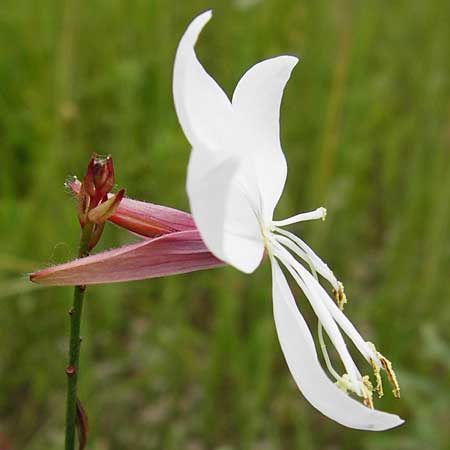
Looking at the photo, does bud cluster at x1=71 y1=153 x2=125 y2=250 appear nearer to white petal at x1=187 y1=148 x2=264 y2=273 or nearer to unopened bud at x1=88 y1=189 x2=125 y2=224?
unopened bud at x1=88 y1=189 x2=125 y2=224

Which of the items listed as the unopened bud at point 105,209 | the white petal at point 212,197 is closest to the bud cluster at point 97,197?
the unopened bud at point 105,209

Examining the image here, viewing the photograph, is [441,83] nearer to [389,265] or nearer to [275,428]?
[389,265]

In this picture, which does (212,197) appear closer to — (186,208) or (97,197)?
(97,197)

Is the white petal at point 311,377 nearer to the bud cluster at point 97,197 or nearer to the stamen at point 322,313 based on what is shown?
the stamen at point 322,313

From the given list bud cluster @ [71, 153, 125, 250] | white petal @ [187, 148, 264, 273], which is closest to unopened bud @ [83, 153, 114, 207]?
bud cluster @ [71, 153, 125, 250]

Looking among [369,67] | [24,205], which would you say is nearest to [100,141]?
[24,205]

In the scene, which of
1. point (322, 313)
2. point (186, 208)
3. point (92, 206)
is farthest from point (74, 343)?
point (186, 208)

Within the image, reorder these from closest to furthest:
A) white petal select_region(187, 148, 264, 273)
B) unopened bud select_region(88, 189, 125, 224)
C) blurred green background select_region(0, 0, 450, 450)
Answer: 1. white petal select_region(187, 148, 264, 273)
2. unopened bud select_region(88, 189, 125, 224)
3. blurred green background select_region(0, 0, 450, 450)
